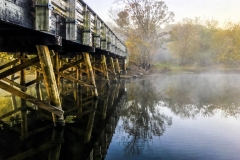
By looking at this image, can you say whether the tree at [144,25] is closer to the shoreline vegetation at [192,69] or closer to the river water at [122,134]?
the shoreline vegetation at [192,69]

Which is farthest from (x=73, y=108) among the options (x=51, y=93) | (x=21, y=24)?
(x=21, y=24)

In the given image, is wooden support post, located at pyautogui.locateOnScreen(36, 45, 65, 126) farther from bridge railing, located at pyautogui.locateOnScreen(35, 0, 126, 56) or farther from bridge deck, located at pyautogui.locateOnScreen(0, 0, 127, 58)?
bridge railing, located at pyautogui.locateOnScreen(35, 0, 126, 56)

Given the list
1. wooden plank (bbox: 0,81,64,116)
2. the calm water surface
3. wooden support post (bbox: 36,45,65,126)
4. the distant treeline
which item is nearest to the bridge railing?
wooden support post (bbox: 36,45,65,126)

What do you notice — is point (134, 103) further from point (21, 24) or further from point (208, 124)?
point (21, 24)

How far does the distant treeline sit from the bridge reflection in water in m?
38.9

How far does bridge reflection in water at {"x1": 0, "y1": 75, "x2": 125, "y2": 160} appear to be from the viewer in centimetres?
474

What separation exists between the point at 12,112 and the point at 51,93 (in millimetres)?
2987

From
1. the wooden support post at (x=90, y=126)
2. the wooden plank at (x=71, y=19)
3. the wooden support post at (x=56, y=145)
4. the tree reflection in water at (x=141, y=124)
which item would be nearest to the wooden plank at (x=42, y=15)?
the wooden plank at (x=71, y=19)

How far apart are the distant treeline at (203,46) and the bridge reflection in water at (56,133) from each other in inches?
1530

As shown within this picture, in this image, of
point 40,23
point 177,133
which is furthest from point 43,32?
point 177,133

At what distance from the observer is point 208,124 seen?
23.2 feet

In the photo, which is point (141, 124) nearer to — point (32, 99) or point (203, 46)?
point (32, 99)

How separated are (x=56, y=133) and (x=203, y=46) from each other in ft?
149

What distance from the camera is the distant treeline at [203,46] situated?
44.7 metres
